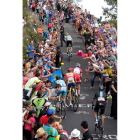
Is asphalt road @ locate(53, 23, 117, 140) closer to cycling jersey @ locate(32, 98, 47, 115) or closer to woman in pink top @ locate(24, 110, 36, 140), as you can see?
cycling jersey @ locate(32, 98, 47, 115)

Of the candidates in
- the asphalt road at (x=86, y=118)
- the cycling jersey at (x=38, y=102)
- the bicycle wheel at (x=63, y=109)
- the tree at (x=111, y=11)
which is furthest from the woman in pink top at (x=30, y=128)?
the tree at (x=111, y=11)

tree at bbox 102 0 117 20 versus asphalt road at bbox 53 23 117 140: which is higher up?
tree at bbox 102 0 117 20

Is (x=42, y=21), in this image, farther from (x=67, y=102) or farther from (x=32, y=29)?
(x=67, y=102)

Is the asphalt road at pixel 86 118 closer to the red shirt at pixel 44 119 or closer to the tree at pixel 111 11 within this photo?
the red shirt at pixel 44 119

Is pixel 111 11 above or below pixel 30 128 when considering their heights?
above

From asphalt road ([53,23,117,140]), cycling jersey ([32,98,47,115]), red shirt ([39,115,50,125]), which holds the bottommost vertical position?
asphalt road ([53,23,117,140])

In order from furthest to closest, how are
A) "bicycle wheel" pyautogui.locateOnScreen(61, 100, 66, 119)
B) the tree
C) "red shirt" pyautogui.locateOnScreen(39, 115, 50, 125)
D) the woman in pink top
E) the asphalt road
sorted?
the tree
"bicycle wheel" pyautogui.locateOnScreen(61, 100, 66, 119)
the asphalt road
"red shirt" pyautogui.locateOnScreen(39, 115, 50, 125)
the woman in pink top

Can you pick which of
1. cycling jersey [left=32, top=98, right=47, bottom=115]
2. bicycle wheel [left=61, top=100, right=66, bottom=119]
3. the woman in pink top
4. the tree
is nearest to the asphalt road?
bicycle wheel [left=61, top=100, right=66, bottom=119]

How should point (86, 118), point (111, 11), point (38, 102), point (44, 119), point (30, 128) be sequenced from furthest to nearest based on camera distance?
1. point (111, 11)
2. point (86, 118)
3. point (38, 102)
4. point (44, 119)
5. point (30, 128)

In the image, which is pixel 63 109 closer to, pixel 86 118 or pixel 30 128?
pixel 86 118

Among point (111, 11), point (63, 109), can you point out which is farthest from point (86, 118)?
point (111, 11)

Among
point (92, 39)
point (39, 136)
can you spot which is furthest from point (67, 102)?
point (92, 39)

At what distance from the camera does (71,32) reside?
30234mm

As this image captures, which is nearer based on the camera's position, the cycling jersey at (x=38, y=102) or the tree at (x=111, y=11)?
the cycling jersey at (x=38, y=102)
